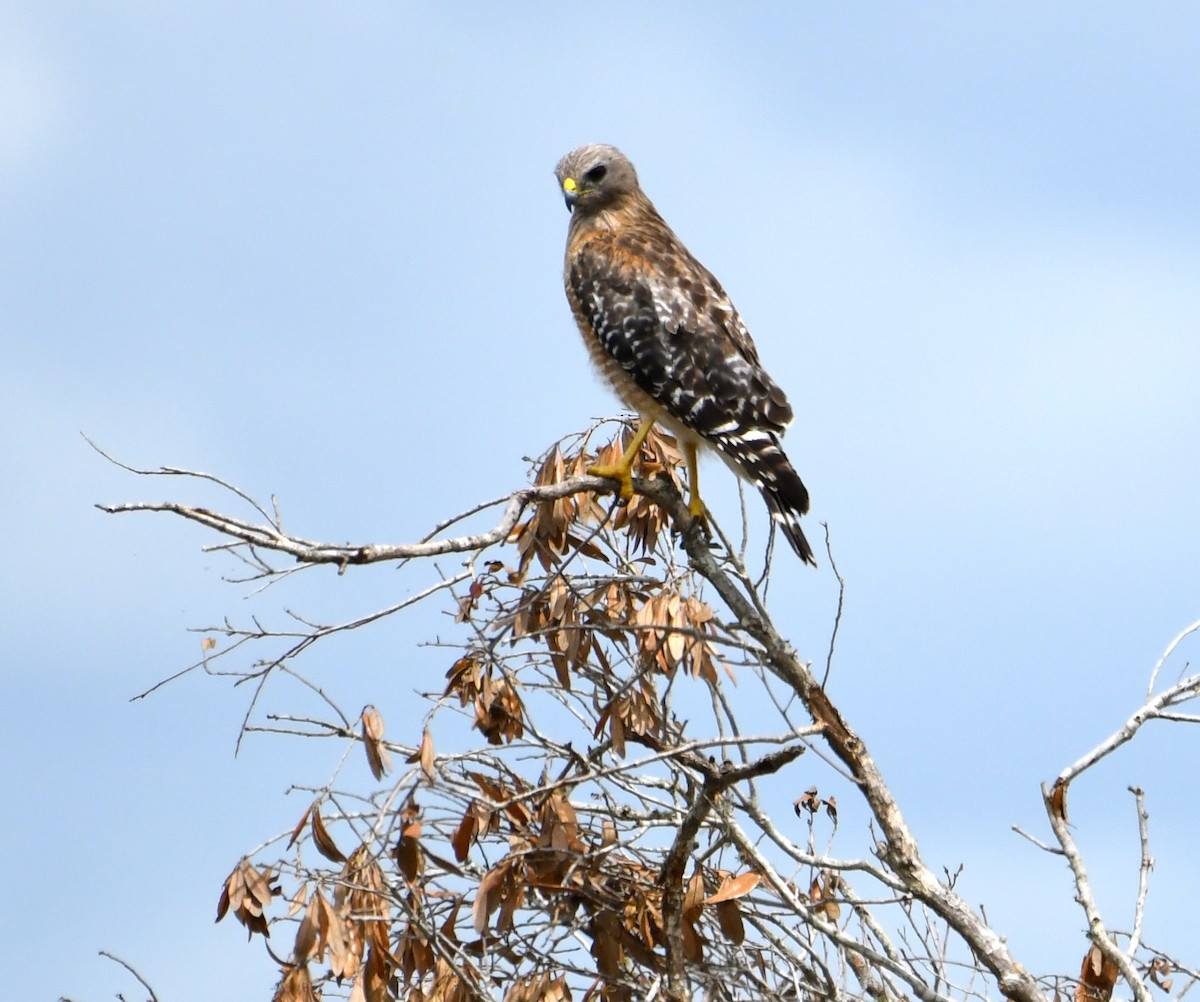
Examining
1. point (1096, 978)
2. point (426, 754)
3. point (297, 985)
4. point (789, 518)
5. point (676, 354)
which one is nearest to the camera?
point (426, 754)

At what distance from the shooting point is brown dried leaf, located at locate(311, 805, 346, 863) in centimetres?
438

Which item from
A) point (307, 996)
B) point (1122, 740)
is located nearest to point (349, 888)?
point (307, 996)

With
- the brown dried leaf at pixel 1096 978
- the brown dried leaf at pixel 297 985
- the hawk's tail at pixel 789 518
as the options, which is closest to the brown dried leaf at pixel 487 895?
the brown dried leaf at pixel 297 985

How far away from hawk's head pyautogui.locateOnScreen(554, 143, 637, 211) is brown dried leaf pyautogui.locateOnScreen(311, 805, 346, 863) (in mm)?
4390

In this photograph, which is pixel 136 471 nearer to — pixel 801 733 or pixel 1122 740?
pixel 801 733

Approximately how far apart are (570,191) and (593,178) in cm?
14

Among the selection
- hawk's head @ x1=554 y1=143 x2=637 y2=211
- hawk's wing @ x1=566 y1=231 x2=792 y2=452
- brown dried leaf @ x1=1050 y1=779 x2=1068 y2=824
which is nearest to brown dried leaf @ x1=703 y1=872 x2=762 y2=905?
brown dried leaf @ x1=1050 y1=779 x2=1068 y2=824

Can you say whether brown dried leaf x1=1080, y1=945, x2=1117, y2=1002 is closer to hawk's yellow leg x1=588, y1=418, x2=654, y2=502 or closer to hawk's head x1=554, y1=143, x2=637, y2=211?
hawk's yellow leg x1=588, y1=418, x2=654, y2=502

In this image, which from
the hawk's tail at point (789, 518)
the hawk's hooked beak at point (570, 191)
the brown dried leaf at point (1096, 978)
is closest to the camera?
the brown dried leaf at point (1096, 978)

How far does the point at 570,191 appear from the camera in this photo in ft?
25.9

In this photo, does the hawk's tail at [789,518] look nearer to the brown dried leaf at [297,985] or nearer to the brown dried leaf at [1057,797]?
the brown dried leaf at [1057,797]

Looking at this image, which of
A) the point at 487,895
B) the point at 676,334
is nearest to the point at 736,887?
the point at 487,895

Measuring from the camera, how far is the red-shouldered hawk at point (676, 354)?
6133 millimetres

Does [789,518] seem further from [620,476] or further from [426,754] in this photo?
[426,754]
